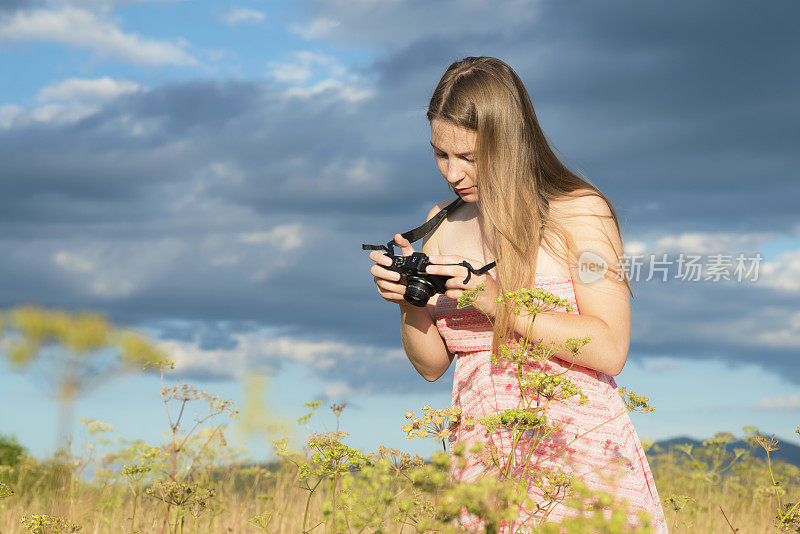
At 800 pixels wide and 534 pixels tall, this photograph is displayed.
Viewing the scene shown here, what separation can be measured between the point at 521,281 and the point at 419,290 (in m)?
0.48

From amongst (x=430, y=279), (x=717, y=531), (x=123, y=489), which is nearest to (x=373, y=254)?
(x=430, y=279)

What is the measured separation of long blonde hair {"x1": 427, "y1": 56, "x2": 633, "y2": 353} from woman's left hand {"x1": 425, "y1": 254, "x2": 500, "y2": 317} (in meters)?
0.25

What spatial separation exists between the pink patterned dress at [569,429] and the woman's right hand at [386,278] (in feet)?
1.28

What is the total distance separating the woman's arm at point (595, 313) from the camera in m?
2.90

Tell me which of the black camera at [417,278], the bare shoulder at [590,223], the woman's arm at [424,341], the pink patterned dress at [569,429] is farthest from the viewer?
the woman's arm at [424,341]

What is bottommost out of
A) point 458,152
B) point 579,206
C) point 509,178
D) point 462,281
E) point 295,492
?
point 295,492

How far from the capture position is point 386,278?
3.43 meters

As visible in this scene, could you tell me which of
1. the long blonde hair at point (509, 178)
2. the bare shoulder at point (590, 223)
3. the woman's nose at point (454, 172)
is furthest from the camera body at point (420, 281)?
the bare shoulder at point (590, 223)

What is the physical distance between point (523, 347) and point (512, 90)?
179 cm

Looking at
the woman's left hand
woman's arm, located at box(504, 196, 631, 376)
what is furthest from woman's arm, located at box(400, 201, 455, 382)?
woman's arm, located at box(504, 196, 631, 376)

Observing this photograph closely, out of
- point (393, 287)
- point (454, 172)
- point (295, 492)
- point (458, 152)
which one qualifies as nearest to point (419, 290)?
point (393, 287)

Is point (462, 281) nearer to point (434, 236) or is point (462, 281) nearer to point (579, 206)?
point (579, 206)

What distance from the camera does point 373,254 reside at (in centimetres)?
353

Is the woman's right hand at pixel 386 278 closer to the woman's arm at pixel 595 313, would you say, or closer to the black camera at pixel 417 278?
the black camera at pixel 417 278
